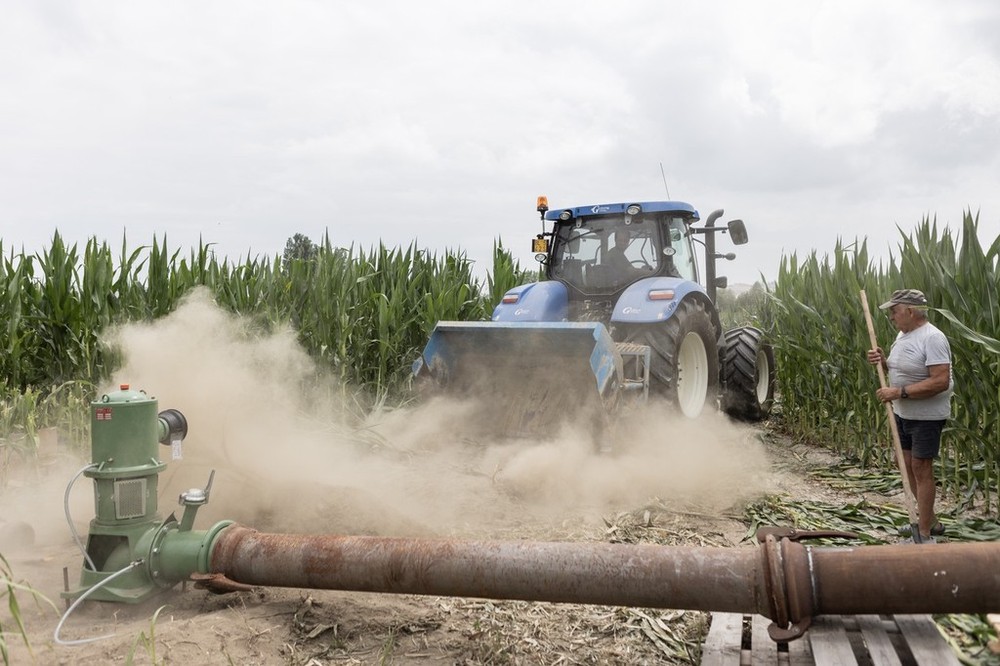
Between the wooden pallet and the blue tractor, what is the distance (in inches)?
90.8

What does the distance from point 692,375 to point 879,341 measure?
5.10 feet

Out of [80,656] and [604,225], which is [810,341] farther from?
[80,656]

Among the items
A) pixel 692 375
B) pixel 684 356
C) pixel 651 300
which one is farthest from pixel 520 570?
pixel 692 375

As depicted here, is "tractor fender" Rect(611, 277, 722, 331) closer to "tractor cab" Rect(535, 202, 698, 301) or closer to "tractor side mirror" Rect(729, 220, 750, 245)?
"tractor cab" Rect(535, 202, 698, 301)

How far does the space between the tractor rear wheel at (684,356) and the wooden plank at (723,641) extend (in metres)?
2.80

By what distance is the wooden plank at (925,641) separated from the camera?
9.05 feet

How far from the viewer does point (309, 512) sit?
4.34 metres

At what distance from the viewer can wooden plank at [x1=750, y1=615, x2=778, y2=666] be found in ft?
9.59

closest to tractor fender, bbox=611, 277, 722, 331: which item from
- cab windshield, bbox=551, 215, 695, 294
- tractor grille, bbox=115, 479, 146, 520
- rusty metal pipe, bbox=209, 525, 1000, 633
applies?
cab windshield, bbox=551, 215, 695, 294

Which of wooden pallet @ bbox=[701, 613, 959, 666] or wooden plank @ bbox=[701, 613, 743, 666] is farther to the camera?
wooden plank @ bbox=[701, 613, 743, 666]

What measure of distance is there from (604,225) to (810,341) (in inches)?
91.7

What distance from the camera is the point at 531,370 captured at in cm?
584

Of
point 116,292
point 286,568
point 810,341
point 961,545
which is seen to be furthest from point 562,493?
point 116,292

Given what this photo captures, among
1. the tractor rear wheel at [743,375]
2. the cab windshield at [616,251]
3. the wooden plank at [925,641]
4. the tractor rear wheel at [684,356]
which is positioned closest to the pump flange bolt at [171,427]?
the wooden plank at [925,641]
